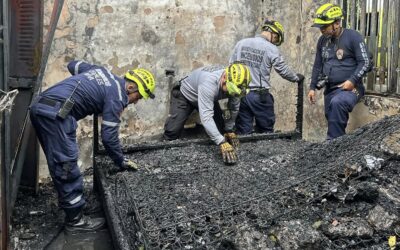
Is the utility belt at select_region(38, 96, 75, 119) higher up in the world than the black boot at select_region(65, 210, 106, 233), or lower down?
higher up

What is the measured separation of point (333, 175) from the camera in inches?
154

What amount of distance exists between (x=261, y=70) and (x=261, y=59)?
0.50 feet

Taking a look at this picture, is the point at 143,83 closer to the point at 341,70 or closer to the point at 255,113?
the point at 255,113

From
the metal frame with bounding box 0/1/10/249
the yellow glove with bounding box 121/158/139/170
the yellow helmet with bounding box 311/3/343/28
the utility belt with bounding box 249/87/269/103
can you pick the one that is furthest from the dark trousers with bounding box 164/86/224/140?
the metal frame with bounding box 0/1/10/249

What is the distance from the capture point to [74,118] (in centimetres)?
434

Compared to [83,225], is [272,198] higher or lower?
higher

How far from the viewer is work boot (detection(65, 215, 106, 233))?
4.31 meters

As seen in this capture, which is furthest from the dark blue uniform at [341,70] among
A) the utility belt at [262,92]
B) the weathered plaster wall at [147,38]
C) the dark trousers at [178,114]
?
the weathered plaster wall at [147,38]

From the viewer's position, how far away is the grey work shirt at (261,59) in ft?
20.0

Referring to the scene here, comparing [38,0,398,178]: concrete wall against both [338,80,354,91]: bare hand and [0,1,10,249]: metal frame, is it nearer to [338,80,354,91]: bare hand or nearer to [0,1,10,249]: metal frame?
[338,80,354,91]: bare hand

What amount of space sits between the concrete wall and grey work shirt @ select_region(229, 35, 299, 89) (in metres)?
0.83

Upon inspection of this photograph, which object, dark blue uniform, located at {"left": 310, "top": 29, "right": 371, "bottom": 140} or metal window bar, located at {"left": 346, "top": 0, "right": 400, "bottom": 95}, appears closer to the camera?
dark blue uniform, located at {"left": 310, "top": 29, "right": 371, "bottom": 140}

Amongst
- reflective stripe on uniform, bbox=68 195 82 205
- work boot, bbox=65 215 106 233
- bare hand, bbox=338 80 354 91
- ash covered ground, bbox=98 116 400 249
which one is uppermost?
bare hand, bbox=338 80 354 91

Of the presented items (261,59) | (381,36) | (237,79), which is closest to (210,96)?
(237,79)
